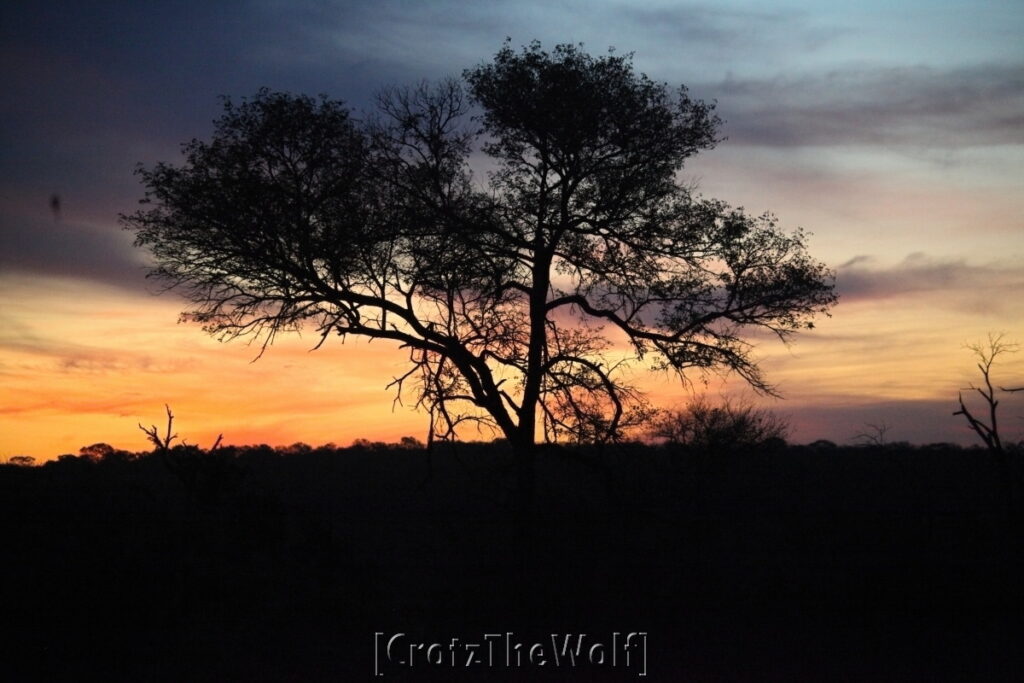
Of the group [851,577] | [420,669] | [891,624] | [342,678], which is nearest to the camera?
[342,678]

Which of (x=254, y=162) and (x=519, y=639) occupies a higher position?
(x=254, y=162)

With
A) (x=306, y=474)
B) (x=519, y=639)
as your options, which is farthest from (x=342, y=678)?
(x=306, y=474)

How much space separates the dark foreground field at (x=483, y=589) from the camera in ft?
49.1

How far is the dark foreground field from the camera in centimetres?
1495

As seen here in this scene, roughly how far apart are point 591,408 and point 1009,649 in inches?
357

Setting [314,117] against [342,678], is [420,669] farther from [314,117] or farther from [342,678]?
[314,117]

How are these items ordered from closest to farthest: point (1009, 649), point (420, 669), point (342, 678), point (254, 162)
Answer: point (342, 678), point (420, 669), point (1009, 649), point (254, 162)

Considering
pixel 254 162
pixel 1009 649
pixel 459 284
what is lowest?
pixel 1009 649

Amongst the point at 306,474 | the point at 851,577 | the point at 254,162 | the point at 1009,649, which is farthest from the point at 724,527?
the point at 306,474

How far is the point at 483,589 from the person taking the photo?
64.6 feet

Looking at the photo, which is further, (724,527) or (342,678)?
(724,527)

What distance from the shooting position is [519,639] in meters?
17.2

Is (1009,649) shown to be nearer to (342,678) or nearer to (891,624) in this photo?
(891,624)

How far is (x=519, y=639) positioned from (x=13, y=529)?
960 centimetres
